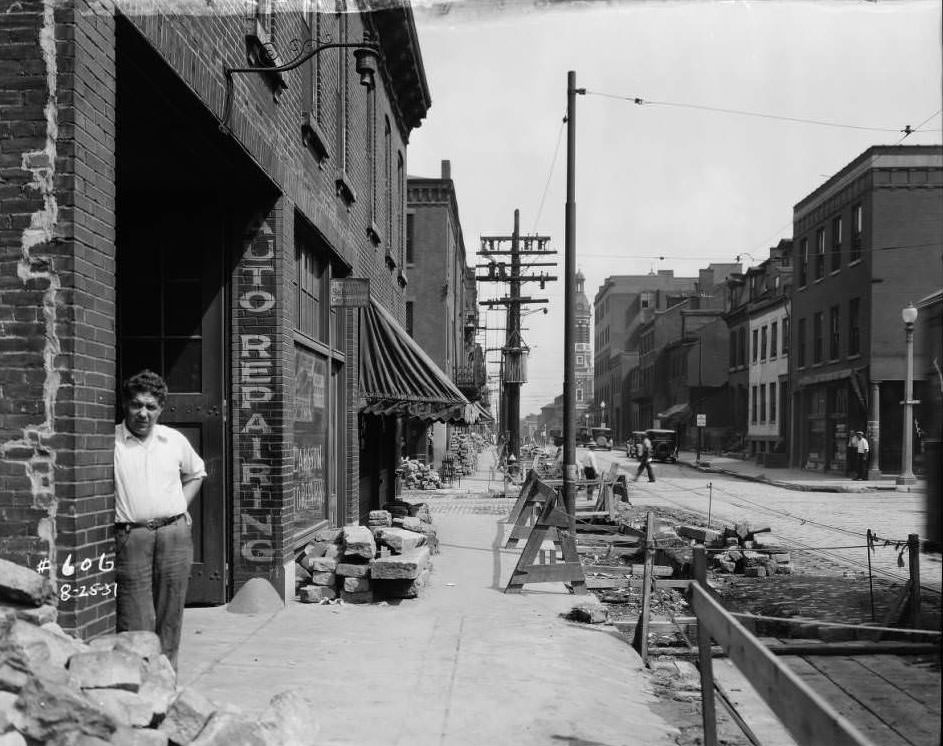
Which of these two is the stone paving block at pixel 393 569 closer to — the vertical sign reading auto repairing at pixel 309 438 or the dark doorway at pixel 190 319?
the vertical sign reading auto repairing at pixel 309 438

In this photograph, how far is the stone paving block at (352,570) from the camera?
8758mm

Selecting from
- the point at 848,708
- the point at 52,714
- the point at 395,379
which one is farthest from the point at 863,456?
the point at 52,714

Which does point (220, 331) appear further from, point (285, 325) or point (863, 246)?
point (863, 246)

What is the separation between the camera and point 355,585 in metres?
8.72

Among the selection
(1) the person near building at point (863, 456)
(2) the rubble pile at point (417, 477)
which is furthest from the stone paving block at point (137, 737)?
(1) the person near building at point (863, 456)

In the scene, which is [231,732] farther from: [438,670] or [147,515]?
[438,670]

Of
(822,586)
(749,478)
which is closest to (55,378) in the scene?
(822,586)

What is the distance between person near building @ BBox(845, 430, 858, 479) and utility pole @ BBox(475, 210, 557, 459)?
38.5ft

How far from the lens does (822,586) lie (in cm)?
1059

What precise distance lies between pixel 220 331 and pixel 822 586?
7729 millimetres

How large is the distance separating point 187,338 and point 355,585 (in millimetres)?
2958

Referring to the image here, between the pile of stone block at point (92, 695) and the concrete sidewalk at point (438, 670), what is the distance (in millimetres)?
1089

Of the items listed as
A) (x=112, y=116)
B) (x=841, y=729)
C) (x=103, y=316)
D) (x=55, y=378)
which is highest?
(x=112, y=116)

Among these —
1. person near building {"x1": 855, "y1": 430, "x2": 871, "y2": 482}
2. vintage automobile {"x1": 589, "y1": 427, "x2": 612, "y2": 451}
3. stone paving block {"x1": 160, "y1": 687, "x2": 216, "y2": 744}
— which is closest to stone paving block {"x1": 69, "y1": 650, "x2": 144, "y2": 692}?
stone paving block {"x1": 160, "y1": 687, "x2": 216, "y2": 744}
